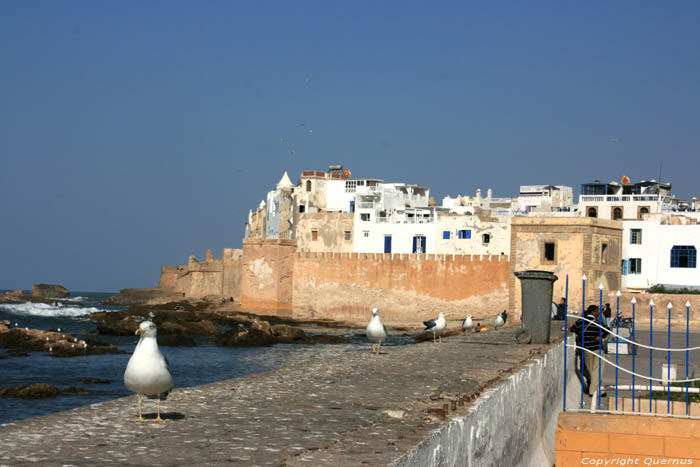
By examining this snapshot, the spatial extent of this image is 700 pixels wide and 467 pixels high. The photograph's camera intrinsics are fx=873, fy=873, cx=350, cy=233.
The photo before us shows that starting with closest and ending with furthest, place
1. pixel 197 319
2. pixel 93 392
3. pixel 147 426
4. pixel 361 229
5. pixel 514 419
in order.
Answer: pixel 147 426 → pixel 514 419 → pixel 93 392 → pixel 197 319 → pixel 361 229

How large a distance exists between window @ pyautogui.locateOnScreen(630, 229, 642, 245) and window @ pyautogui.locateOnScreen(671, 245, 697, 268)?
1337mm

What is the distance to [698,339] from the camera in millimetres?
19984

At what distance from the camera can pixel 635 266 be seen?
35.7 metres

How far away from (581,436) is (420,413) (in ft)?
12.2

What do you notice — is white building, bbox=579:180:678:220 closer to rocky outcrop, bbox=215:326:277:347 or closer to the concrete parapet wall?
rocky outcrop, bbox=215:326:277:347

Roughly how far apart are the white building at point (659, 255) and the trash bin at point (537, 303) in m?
25.6

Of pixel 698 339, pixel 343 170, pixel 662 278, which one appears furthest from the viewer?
pixel 343 170

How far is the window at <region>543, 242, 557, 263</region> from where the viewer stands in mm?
29430

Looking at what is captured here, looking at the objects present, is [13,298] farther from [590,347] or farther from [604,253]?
[590,347]

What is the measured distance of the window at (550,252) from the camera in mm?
29430

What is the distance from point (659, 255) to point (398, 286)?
11.2 metres

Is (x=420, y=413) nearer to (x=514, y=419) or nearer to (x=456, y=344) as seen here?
(x=514, y=419)

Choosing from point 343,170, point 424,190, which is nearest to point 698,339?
point 424,190

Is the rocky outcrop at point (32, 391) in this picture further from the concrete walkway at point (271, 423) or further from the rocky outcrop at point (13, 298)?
the rocky outcrop at point (13, 298)
